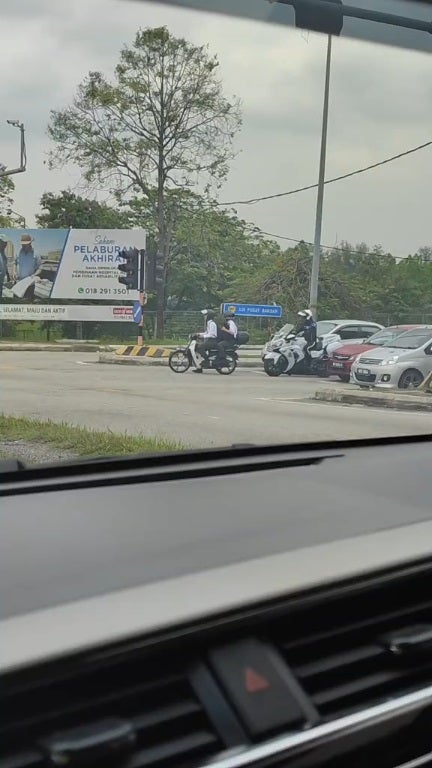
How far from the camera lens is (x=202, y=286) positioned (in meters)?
2.29

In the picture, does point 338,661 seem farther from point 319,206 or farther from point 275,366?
point 319,206

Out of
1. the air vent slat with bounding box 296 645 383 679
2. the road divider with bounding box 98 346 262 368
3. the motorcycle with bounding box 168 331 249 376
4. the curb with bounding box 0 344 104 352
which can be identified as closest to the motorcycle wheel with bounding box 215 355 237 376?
the motorcycle with bounding box 168 331 249 376

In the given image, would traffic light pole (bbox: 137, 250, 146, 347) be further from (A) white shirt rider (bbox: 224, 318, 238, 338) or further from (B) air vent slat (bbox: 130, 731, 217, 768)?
(B) air vent slat (bbox: 130, 731, 217, 768)

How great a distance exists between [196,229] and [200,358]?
0.38 meters

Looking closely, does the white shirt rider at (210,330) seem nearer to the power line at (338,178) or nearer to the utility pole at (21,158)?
the power line at (338,178)

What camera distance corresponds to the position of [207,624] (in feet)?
3.74

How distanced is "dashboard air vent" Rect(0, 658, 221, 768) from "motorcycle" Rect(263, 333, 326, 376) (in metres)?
1.53

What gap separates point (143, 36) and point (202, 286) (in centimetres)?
70

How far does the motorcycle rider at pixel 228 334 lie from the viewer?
7.84 feet

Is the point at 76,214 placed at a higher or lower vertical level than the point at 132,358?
higher

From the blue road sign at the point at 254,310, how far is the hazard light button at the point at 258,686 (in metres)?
1.31

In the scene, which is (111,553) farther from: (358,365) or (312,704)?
(358,365)

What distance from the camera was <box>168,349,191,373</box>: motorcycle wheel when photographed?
231cm

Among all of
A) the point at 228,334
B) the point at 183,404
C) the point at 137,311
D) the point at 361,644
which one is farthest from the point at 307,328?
the point at 361,644
